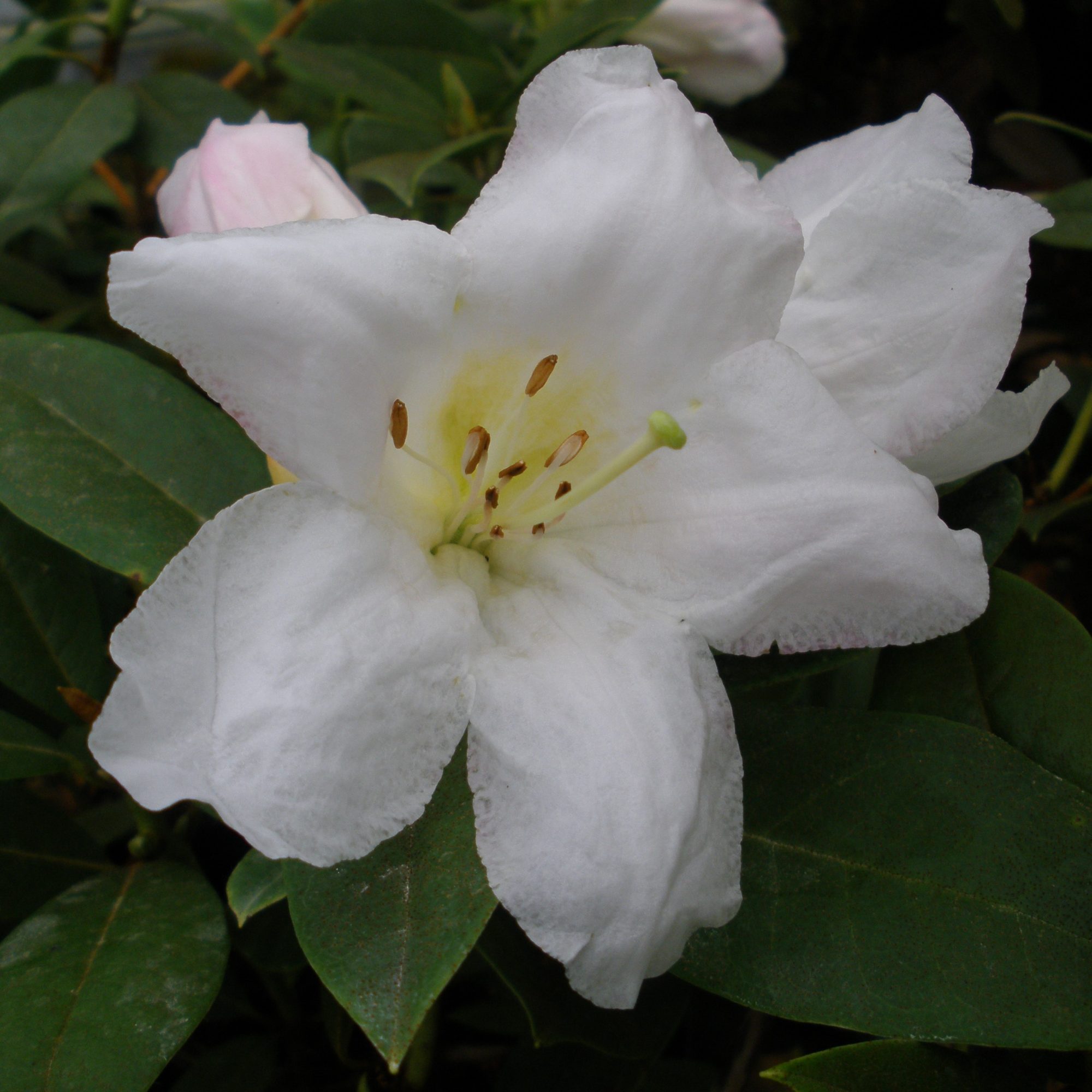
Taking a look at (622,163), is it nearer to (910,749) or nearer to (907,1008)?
(910,749)

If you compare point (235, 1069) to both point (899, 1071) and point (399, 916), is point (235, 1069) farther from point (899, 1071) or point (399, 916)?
point (899, 1071)

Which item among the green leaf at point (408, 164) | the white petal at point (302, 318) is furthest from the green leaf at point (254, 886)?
the green leaf at point (408, 164)

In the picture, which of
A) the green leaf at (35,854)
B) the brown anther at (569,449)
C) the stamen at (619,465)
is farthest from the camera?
the green leaf at (35,854)

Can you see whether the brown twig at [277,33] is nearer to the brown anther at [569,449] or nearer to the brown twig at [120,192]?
the brown twig at [120,192]

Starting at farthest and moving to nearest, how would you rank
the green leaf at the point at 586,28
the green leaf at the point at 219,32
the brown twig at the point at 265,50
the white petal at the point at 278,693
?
1. the brown twig at the point at 265,50
2. the green leaf at the point at 219,32
3. the green leaf at the point at 586,28
4. the white petal at the point at 278,693

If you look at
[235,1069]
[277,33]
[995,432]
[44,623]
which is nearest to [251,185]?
[44,623]

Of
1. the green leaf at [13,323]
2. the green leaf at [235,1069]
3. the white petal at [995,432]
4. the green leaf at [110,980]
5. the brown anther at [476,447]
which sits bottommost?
the green leaf at [235,1069]
